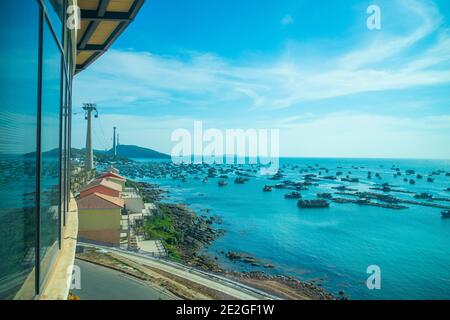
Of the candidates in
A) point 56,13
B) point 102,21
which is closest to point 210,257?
point 102,21

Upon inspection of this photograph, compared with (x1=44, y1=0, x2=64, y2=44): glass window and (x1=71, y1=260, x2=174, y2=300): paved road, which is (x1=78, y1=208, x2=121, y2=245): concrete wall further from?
(x1=44, y1=0, x2=64, y2=44): glass window

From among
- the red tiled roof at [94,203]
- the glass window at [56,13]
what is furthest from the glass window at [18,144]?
the red tiled roof at [94,203]

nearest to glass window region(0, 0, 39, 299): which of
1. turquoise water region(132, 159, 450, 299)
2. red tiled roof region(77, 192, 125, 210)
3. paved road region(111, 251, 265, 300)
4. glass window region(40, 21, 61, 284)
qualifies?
glass window region(40, 21, 61, 284)

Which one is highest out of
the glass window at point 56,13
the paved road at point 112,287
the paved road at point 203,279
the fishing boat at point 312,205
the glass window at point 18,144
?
the glass window at point 56,13

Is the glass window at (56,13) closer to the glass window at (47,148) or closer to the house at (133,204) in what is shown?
the glass window at (47,148)

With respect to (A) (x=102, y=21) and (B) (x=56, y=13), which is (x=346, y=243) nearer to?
(A) (x=102, y=21)

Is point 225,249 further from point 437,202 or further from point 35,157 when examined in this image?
point 437,202
